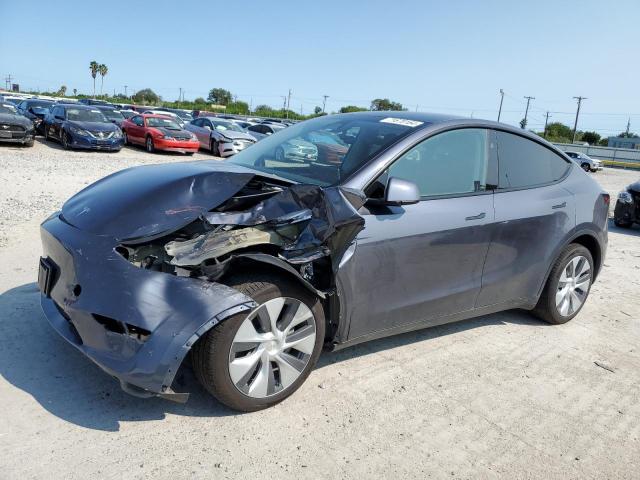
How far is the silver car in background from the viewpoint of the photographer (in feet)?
62.1

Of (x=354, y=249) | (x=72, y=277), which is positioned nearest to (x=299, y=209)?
(x=354, y=249)

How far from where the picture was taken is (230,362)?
2.73 meters

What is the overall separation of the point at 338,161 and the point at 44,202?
6.16m

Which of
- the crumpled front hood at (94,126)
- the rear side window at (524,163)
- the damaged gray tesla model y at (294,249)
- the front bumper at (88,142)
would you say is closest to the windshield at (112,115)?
the crumpled front hood at (94,126)

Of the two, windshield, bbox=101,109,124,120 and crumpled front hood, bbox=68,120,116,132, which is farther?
windshield, bbox=101,109,124,120

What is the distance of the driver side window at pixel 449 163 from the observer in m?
3.47

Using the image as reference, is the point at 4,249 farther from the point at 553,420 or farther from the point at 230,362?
the point at 553,420

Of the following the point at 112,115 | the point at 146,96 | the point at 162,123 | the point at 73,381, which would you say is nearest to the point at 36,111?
the point at 112,115

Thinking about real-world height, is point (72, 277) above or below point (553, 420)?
above

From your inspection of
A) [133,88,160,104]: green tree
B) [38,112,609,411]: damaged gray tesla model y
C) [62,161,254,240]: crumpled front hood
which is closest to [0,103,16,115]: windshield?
[38,112,609,411]: damaged gray tesla model y

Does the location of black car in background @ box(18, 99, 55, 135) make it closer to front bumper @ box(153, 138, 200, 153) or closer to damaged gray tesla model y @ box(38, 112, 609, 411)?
front bumper @ box(153, 138, 200, 153)

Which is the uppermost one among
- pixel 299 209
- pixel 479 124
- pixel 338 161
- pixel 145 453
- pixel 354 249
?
pixel 479 124

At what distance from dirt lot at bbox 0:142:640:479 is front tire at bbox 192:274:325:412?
0.15 meters

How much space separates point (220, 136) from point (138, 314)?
17652mm
